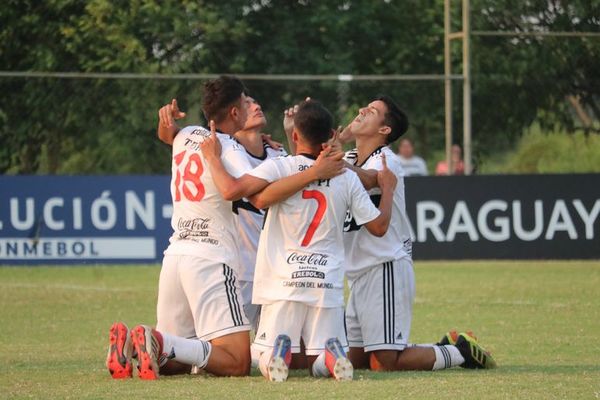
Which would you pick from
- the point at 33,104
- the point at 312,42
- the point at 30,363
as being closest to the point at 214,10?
the point at 312,42

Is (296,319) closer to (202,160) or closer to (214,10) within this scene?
(202,160)

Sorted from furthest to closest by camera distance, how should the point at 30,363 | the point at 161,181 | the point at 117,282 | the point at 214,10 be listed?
A: the point at 214,10 < the point at 161,181 < the point at 117,282 < the point at 30,363

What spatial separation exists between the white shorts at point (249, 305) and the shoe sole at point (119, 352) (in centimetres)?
103

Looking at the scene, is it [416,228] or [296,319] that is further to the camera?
[416,228]

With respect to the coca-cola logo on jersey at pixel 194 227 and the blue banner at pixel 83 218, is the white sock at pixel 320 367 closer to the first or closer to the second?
the coca-cola logo on jersey at pixel 194 227

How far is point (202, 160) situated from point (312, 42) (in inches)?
677

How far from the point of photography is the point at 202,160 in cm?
900

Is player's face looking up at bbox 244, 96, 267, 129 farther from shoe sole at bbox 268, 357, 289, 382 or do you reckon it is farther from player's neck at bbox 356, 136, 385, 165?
shoe sole at bbox 268, 357, 289, 382

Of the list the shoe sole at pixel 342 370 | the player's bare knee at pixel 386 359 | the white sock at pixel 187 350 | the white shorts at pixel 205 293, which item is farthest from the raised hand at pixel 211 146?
the player's bare knee at pixel 386 359

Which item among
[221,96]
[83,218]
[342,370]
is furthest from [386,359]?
[83,218]

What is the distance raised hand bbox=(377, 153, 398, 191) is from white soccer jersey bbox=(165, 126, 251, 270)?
93 centimetres

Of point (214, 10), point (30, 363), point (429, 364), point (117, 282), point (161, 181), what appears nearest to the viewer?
point (429, 364)

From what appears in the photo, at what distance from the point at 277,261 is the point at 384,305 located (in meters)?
1.07

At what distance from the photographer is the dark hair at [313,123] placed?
8.62 m
